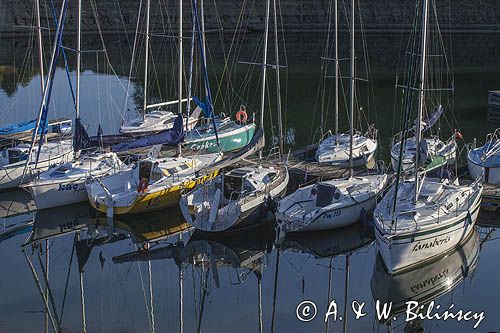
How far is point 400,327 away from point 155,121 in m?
20.9

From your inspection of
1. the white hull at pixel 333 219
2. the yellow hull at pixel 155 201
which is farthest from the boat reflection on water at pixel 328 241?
the yellow hull at pixel 155 201

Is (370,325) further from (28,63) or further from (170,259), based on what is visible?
(28,63)

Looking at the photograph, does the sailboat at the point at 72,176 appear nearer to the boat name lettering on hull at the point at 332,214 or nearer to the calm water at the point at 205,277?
the calm water at the point at 205,277

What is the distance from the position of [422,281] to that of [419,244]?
109cm

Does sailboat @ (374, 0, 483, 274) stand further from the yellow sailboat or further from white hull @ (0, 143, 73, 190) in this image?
white hull @ (0, 143, 73, 190)

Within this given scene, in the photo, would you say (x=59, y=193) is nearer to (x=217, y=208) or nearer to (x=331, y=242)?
(x=217, y=208)

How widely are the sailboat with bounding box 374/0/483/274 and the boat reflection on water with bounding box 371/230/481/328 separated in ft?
0.97

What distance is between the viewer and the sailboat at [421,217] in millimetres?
23250

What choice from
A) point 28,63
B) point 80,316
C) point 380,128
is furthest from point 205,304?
point 28,63

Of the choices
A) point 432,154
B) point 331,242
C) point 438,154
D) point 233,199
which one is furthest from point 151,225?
point 438,154

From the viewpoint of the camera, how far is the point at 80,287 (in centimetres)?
2402

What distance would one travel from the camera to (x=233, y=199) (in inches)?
1101

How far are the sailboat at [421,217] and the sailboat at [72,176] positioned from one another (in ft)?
38.0

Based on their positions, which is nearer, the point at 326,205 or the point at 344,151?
the point at 326,205
